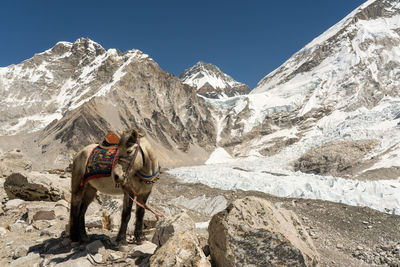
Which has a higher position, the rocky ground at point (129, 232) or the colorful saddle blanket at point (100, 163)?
the colorful saddle blanket at point (100, 163)

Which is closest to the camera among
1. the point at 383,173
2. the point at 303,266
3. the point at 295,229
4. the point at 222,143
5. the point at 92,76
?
the point at 303,266

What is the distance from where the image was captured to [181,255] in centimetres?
336

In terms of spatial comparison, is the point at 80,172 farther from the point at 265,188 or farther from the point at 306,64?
the point at 306,64

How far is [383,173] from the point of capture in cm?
3347

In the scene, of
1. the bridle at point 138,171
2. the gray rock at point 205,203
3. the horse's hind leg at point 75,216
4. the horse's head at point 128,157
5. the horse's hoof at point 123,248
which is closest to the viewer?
the horse's head at point 128,157

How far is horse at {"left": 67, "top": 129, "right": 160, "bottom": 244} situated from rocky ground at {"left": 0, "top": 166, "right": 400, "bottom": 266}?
1.28 feet

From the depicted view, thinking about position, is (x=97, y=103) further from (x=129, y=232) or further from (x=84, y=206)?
(x=84, y=206)

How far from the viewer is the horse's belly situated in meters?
4.67

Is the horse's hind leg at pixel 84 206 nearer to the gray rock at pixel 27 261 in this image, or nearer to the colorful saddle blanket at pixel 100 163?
the colorful saddle blanket at pixel 100 163

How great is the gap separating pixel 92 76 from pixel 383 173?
99.0 meters

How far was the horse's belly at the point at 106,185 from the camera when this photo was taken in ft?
15.3

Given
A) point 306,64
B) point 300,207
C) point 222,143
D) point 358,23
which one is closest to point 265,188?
point 300,207

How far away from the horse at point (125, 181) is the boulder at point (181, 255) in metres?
1.24

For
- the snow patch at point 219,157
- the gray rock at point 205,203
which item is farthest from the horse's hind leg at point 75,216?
the snow patch at point 219,157
